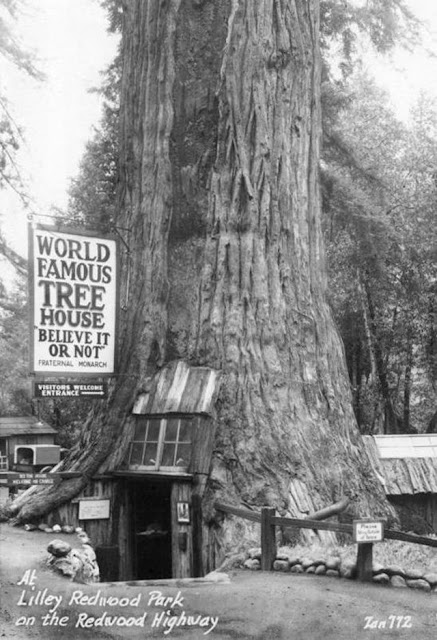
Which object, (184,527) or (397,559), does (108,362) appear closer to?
(184,527)

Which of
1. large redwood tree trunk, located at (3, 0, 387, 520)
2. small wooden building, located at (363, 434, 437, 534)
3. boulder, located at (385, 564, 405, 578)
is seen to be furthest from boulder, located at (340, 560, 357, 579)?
small wooden building, located at (363, 434, 437, 534)

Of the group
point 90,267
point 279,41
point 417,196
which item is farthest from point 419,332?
point 90,267

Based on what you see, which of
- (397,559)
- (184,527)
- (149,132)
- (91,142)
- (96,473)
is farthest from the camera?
(91,142)

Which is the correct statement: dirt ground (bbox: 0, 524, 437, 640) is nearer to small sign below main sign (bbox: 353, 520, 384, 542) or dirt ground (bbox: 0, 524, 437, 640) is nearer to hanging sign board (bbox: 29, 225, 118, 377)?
small sign below main sign (bbox: 353, 520, 384, 542)

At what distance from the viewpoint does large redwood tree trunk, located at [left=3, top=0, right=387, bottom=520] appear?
1374 centimetres

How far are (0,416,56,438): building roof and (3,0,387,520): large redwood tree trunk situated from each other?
13.3m

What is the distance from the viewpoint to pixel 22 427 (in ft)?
92.8

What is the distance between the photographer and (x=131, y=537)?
14594mm

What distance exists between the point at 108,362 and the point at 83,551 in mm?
3105

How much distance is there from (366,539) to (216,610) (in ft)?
6.62

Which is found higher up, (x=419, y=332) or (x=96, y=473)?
(x=419, y=332)

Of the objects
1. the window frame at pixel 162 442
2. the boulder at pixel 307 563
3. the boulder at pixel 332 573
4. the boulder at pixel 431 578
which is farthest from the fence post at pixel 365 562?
the window frame at pixel 162 442

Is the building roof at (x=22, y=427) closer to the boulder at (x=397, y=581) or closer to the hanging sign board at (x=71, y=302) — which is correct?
the hanging sign board at (x=71, y=302)

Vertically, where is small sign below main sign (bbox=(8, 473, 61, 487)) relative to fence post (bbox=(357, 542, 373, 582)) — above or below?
above
